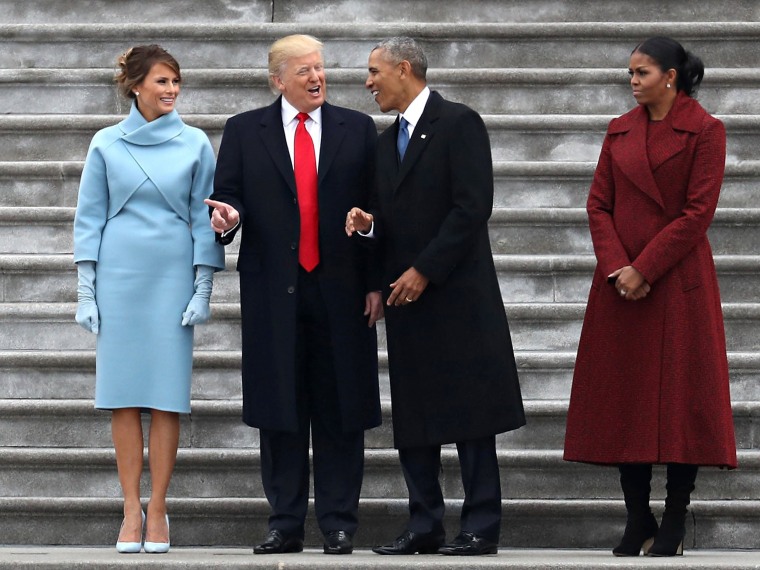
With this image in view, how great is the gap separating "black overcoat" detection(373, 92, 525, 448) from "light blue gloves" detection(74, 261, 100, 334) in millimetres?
1000

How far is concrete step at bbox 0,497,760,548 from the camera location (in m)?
6.15

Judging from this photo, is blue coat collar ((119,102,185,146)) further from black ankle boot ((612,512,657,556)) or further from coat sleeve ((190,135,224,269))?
black ankle boot ((612,512,657,556))

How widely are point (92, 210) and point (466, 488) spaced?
159 cm

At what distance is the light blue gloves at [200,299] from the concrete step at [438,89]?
6.55 feet

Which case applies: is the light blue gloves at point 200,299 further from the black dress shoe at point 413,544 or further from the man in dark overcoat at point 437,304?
the black dress shoe at point 413,544

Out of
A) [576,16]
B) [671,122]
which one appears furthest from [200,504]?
[576,16]

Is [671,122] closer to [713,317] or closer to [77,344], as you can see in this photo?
[713,317]

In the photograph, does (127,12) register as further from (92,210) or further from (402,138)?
(402,138)

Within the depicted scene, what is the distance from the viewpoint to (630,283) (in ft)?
18.3

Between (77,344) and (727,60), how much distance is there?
10.7ft

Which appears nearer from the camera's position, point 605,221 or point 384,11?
point 605,221

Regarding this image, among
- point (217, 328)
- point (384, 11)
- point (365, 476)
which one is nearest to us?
point (365, 476)

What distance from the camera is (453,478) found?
6359mm

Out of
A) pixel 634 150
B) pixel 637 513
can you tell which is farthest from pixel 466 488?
pixel 634 150
